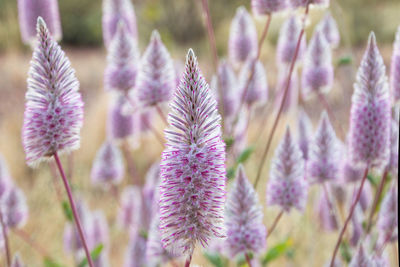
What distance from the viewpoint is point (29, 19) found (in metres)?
1.14

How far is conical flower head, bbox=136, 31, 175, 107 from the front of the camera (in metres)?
1.04

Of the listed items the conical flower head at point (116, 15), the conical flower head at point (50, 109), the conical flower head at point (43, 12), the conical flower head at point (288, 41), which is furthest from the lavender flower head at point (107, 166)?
the conical flower head at point (50, 109)

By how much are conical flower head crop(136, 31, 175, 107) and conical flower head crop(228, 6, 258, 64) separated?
39 cm

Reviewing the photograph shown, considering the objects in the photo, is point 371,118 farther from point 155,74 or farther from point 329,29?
point 329,29

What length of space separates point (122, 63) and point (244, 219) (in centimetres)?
50

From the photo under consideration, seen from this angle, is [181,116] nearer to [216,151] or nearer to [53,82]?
[216,151]

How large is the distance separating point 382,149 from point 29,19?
86 centimetres

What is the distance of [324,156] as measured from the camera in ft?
3.46

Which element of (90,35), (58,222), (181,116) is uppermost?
(90,35)

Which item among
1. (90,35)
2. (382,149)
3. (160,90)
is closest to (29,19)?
(160,90)

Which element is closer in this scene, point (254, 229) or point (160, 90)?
point (254, 229)

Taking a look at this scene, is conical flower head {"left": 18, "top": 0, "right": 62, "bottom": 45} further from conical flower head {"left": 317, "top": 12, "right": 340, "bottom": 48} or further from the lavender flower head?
conical flower head {"left": 317, "top": 12, "right": 340, "bottom": 48}

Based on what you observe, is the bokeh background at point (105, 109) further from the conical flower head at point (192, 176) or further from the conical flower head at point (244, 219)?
the conical flower head at point (192, 176)

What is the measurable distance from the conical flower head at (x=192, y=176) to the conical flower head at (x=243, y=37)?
91 centimetres
